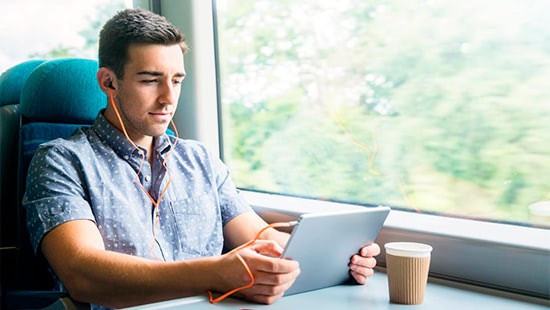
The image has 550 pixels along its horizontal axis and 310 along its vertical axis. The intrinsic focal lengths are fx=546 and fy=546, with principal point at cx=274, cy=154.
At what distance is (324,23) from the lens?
184 cm

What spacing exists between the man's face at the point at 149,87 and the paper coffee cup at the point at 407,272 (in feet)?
2.57

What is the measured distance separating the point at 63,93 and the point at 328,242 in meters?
0.95

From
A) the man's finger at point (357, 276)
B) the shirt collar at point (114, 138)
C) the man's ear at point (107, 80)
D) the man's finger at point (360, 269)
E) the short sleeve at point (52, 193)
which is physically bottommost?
the man's finger at point (357, 276)

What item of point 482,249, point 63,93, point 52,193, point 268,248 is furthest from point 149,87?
point 482,249

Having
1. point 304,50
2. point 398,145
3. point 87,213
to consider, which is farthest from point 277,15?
point 87,213

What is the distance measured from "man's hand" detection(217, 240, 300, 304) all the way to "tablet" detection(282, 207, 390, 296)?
0.03m

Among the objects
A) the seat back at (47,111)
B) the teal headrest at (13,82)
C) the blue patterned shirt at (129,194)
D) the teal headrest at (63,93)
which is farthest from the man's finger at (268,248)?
the teal headrest at (13,82)

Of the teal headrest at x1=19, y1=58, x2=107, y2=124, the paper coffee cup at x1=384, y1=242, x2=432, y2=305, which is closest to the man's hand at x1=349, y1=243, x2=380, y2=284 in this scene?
the paper coffee cup at x1=384, y1=242, x2=432, y2=305

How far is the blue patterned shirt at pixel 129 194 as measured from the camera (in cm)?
137

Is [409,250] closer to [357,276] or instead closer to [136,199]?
[357,276]

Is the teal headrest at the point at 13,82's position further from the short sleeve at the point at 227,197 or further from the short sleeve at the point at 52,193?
the short sleeve at the point at 227,197

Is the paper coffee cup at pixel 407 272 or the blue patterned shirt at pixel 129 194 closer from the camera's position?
the paper coffee cup at pixel 407 272

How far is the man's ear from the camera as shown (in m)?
1.59

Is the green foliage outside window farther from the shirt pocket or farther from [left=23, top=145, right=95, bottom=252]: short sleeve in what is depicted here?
[left=23, top=145, right=95, bottom=252]: short sleeve
